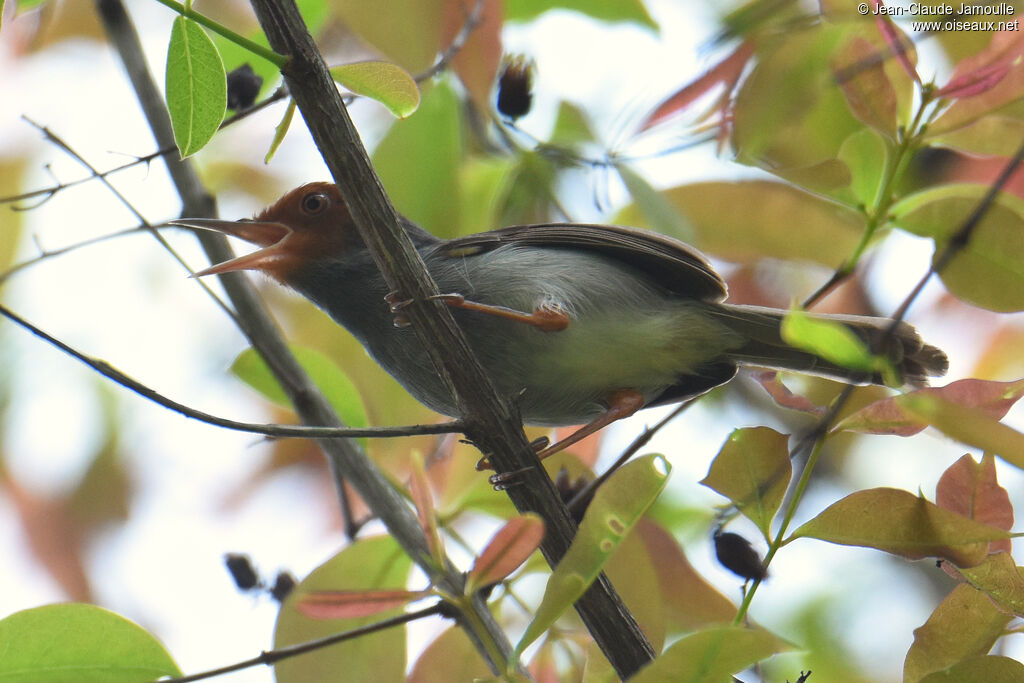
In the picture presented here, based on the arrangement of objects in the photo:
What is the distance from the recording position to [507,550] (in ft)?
5.50

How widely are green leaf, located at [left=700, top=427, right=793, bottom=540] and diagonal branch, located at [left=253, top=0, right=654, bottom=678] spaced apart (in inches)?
15.9

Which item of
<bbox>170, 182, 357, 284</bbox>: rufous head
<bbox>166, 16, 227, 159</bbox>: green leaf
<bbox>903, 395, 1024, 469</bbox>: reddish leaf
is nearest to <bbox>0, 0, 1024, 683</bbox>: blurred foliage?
<bbox>903, 395, 1024, 469</bbox>: reddish leaf

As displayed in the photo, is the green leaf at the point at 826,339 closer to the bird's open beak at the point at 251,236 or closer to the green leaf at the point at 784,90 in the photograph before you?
the green leaf at the point at 784,90

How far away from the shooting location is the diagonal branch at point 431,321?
1.98m

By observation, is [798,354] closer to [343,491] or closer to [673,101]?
[673,101]

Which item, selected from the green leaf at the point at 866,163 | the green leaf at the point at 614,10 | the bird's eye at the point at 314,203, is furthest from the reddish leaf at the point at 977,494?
the bird's eye at the point at 314,203

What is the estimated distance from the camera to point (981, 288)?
2.10 m

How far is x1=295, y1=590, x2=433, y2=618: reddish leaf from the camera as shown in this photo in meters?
1.75

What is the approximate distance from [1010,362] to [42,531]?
15.8 ft

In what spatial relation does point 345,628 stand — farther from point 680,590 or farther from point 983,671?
point 983,671

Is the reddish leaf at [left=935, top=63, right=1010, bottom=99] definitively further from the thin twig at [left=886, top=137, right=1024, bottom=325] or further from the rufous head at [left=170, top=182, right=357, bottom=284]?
the rufous head at [left=170, top=182, right=357, bottom=284]

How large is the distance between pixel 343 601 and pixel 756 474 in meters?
0.89

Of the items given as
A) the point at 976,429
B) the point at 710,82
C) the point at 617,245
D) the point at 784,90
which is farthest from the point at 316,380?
the point at 976,429

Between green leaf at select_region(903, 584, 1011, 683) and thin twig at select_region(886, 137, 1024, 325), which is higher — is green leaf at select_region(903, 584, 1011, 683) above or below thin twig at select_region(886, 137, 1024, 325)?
below
